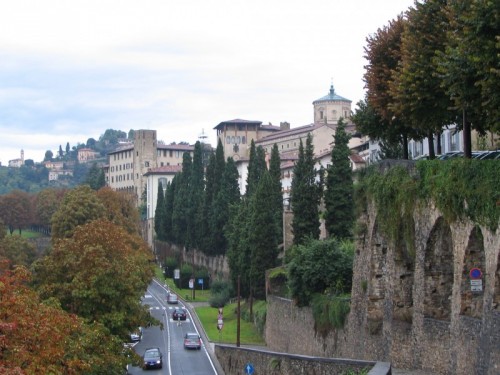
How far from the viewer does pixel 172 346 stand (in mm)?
70500

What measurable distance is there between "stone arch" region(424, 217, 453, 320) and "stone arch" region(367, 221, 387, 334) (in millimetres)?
6237

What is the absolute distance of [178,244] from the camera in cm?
12862

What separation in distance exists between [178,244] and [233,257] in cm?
4513

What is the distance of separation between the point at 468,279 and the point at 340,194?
37253 millimetres

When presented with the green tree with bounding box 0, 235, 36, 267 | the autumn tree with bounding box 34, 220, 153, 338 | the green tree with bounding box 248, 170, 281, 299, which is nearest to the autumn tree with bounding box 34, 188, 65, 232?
the green tree with bounding box 0, 235, 36, 267

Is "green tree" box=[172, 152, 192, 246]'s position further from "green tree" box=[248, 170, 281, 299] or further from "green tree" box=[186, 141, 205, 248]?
"green tree" box=[248, 170, 281, 299]

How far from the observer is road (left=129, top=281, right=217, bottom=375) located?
57375 millimetres

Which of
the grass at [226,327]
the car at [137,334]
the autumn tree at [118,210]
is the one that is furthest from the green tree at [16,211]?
the car at [137,334]

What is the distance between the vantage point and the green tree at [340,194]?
6819 centimetres

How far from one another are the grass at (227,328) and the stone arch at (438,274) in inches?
1292

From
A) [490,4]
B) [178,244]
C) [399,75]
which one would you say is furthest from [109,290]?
[178,244]

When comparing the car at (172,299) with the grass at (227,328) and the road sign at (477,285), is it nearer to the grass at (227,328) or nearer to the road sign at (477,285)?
the grass at (227,328)

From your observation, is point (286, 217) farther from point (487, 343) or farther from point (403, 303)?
point (487, 343)

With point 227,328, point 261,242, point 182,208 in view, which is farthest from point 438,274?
point 182,208
